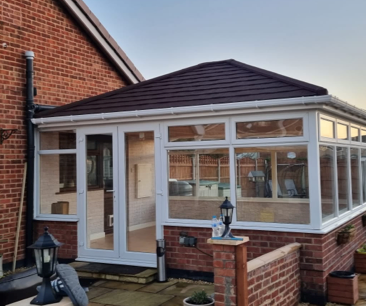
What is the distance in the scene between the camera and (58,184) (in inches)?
332

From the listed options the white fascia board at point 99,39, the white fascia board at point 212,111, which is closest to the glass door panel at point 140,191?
A: the white fascia board at point 212,111

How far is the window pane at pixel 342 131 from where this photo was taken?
7146 millimetres

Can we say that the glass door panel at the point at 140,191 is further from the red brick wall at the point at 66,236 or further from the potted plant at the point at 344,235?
the potted plant at the point at 344,235

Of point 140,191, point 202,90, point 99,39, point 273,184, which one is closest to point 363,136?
point 273,184

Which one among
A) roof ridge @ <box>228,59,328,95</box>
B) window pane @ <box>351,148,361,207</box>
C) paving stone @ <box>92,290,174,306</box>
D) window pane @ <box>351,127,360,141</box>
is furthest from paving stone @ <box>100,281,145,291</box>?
window pane @ <box>351,127,360,141</box>

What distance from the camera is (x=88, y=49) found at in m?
10.5

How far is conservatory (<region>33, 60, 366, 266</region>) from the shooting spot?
6309 mm

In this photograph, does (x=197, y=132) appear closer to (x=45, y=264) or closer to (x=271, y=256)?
(x=271, y=256)

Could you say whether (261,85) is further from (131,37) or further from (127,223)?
(131,37)

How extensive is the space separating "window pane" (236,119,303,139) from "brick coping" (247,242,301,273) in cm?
157

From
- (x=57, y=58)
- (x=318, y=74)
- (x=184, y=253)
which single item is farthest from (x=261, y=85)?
(x=318, y=74)

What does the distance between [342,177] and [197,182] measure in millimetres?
2521

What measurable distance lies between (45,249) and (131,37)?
560 inches

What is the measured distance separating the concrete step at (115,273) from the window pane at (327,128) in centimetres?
339
